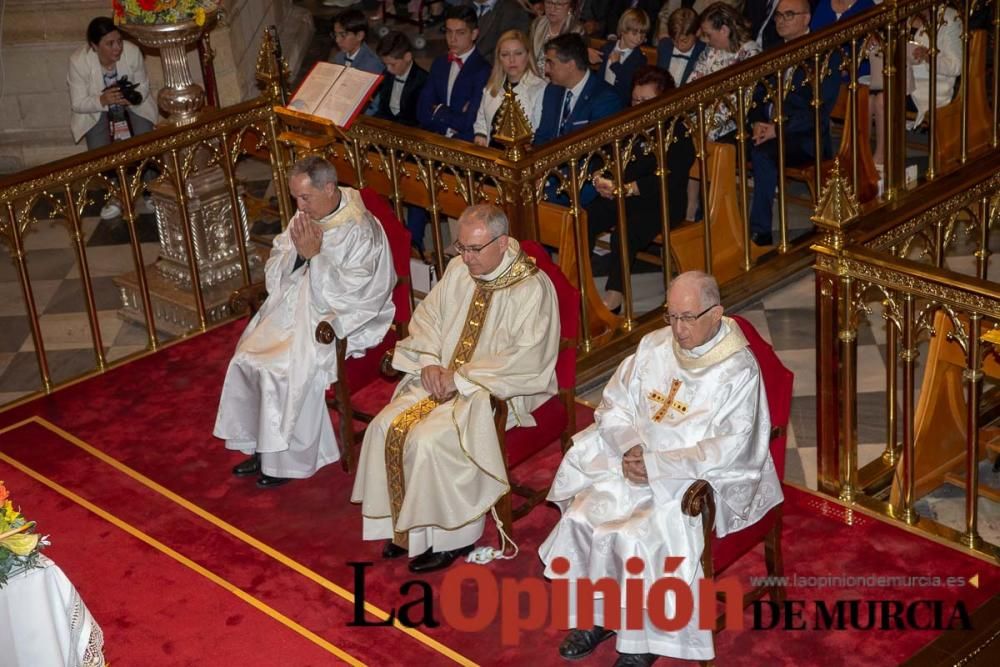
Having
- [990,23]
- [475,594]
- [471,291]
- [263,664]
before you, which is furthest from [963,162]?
[263,664]

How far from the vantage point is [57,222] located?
440 inches

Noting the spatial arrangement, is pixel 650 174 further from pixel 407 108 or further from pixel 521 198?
pixel 407 108

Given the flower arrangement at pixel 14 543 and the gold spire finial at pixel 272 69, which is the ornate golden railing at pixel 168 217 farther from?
the flower arrangement at pixel 14 543

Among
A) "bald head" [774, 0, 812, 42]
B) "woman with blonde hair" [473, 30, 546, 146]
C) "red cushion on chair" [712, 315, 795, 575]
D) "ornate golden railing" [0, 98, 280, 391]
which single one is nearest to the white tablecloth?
"red cushion on chair" [712, 315, 795, 575]

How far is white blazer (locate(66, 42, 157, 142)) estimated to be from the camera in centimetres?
1076

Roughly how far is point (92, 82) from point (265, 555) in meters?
5.57

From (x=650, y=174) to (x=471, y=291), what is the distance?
222 centimetres

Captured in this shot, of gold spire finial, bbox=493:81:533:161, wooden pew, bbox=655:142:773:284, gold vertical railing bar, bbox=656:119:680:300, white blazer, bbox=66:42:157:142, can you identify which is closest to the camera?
→ gold spire finial, bbox=493:81:533:161

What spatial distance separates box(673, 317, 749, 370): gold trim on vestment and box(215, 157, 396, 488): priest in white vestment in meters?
1.88

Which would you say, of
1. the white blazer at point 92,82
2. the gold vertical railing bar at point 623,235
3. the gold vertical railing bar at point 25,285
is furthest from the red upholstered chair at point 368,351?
the white blazer at point 92,82

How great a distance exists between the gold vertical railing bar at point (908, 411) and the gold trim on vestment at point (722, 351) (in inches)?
29.9

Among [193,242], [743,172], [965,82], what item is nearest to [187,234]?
[193,242]

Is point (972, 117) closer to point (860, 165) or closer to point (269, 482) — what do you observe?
point (860, 165)

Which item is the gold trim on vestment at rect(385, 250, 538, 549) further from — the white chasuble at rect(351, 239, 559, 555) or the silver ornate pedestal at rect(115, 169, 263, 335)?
the silver ornate pedestal at rect(115, 169, 263, 335)
